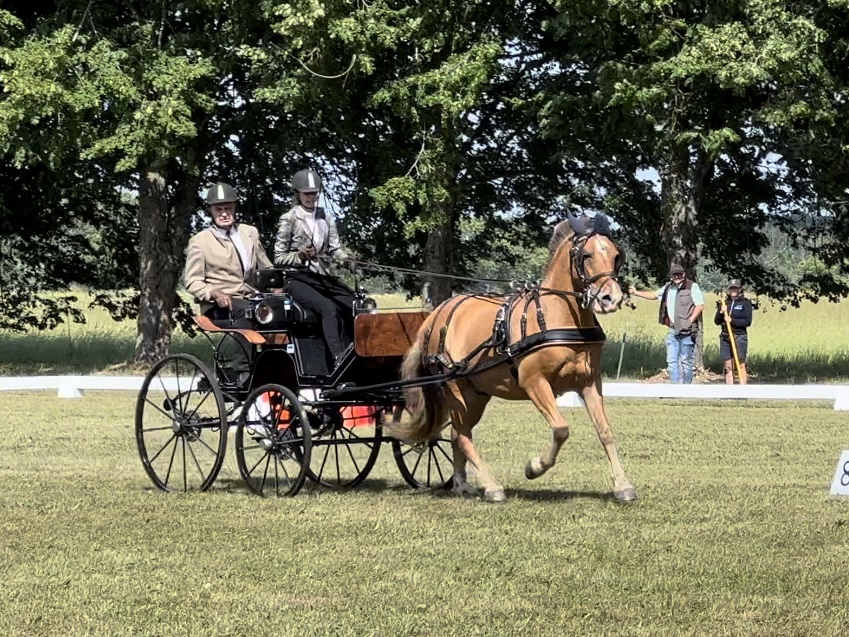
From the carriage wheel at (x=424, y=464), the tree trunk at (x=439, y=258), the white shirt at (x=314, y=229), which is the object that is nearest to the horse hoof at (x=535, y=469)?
the carriage wheel at (x=424, y=464)

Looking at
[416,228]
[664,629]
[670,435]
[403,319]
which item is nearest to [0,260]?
[416,228]

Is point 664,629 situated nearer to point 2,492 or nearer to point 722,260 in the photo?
point 2,492

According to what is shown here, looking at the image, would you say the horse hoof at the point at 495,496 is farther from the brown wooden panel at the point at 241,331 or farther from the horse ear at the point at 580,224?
the brown wooden panel at the point at 241,331

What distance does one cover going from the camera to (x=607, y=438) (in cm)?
969

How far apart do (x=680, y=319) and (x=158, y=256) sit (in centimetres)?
1076

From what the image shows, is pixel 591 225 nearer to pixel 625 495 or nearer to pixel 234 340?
pixel 625 495

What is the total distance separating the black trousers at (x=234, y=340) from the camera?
10.7m

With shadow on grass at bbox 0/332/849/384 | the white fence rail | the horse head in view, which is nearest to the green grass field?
shadow on grass at bbox 0/332/849/384

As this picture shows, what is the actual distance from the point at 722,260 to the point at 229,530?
21.3 m

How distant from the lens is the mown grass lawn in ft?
20.8

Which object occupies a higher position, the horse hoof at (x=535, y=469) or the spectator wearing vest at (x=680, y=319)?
the spectator wearing vest at (x=680, y=319)

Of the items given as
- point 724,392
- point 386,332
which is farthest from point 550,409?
point 724,392

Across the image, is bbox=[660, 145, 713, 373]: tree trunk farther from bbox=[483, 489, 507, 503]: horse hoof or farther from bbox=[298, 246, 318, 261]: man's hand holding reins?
bbox=[483, 489, 507, 503]: horse hoof

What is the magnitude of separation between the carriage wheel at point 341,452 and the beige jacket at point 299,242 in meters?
1.06
